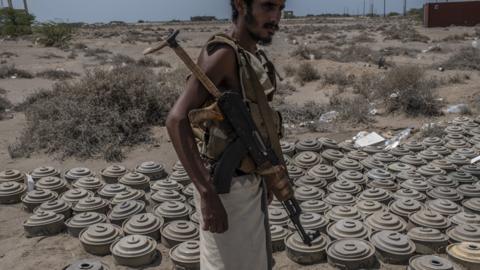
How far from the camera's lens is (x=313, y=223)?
12.3ft

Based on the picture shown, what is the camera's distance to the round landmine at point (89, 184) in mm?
4793

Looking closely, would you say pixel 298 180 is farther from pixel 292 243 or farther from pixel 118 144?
pixel 118 144

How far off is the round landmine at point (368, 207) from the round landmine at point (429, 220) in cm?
30

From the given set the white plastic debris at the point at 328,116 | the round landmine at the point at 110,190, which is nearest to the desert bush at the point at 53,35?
the white plastic debris at the point at 328,116

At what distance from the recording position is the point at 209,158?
1896mm

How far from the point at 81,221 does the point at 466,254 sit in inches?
118

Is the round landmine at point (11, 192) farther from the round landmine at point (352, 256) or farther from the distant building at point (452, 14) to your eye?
the distant building at point (452, 14)

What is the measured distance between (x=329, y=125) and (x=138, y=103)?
323 cm

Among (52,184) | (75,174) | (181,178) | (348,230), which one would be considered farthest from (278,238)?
(75,174)

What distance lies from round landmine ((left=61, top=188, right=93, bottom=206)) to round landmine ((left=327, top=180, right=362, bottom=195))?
236 cm

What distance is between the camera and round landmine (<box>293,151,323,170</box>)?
5176 millimetres

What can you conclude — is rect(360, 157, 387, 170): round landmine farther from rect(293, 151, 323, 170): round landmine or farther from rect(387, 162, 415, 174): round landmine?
rect(293, 151, 323, 170): round landmine

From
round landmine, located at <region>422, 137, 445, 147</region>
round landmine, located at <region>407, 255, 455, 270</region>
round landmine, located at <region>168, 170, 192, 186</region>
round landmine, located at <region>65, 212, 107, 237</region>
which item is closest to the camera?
round landmine, located at <region>407, 255, 455, 270</region>

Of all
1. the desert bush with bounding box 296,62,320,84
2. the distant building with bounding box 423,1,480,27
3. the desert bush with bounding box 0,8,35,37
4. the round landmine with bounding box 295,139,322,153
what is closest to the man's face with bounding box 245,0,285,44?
the round landmine with bounding box 295,139,322,153
